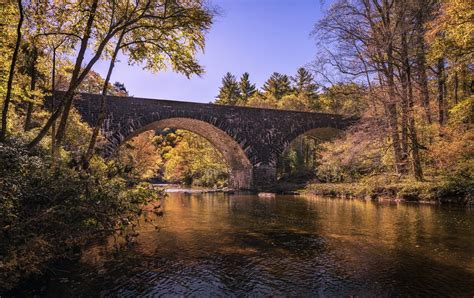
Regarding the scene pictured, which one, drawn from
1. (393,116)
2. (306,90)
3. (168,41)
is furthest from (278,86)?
(168,41)

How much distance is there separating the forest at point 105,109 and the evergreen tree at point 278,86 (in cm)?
2231

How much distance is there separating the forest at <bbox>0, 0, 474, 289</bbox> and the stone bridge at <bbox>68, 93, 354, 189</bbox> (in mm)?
3696

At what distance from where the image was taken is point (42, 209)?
5426 millimetres

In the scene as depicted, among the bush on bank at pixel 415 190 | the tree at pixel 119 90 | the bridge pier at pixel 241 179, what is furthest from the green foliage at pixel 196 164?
the bush on bank at pixel 415 190

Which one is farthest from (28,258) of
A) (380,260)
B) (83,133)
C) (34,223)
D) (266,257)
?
(83,133)

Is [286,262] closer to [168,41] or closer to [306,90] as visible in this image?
[168,41]

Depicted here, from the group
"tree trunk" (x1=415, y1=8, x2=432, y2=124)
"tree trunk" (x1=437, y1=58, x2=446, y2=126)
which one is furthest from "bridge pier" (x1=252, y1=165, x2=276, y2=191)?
"tree trunk" (x1=437, y1=58, x2=446, y2=126)

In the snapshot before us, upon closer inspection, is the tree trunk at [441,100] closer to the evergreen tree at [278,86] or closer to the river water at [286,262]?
the river water at [286,262]

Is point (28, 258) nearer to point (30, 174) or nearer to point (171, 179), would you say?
point (30, 174)

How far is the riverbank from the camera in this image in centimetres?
1541

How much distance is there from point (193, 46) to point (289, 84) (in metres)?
46.7

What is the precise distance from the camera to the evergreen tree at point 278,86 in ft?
179

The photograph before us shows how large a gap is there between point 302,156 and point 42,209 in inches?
1331

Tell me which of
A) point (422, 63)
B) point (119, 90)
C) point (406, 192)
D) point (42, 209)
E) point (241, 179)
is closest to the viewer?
point (42, 209)
